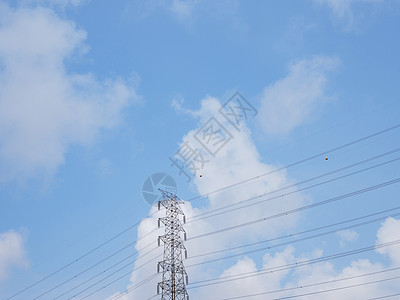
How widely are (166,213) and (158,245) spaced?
469cm

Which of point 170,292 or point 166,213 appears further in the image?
point 166,213

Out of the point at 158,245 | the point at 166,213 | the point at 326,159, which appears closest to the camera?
the point at 326,159

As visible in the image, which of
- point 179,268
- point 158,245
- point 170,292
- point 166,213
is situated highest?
point 166,213

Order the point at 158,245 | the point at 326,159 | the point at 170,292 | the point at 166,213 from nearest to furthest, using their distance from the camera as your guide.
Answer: the point at 326,159
the point at 170,292
the point at 158,245
the point at 166,213

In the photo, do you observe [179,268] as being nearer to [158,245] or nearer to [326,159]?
[158,245]

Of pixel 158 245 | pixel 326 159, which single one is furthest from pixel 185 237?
pixel 326 159

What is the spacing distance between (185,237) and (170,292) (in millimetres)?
7458

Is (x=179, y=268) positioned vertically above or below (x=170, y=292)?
above

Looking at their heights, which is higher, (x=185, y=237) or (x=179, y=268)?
(x=185, y=237)

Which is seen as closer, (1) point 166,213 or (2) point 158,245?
(2) point 158,245

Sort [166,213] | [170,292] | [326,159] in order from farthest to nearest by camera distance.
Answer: [166,213]
[170,292]
[326,159]

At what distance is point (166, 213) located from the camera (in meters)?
45.0

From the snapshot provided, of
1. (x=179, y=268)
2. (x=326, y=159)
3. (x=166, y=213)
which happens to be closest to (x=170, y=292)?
(x=179, y=268)

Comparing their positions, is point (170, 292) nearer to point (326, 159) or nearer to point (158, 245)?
point (158, 245)
